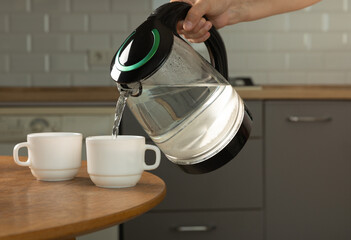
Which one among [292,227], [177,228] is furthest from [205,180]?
[292,227]

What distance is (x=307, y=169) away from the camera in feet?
8.04

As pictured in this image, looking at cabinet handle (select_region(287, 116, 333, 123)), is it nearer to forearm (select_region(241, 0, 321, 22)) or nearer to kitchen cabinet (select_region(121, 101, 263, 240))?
kitchen cabinet (select_region(121, 101, 263, 240))

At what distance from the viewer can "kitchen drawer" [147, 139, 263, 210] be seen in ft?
7.97

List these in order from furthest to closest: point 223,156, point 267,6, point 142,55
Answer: point 267,6 < point 223,156 < point 142,55

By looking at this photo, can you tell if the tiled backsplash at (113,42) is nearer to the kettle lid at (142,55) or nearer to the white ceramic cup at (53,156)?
the white ceramic cup at (53,156)

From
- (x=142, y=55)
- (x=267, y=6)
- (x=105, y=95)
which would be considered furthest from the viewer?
(x=105, y=95)

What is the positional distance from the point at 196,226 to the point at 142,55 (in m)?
1.73

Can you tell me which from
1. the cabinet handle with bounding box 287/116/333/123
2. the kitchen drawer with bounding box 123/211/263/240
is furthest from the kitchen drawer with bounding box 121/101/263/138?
the kitchen drawer with bounding box 123/211/263/240

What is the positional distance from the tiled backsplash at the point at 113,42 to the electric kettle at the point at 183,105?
208cm

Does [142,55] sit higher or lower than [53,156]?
higher

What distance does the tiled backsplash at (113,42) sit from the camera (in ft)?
9.76

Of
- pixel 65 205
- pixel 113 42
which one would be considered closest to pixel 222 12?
pixel 65 205

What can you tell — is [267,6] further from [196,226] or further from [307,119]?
[196,226]

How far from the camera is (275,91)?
7.89ft
